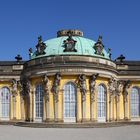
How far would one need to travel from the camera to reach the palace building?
38.4 meters

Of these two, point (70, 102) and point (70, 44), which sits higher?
point (70, 44)

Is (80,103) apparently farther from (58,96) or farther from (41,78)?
(41,78)

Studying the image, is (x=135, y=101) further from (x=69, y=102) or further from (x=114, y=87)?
(x=69, y=102)

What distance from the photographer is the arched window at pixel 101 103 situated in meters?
39.9

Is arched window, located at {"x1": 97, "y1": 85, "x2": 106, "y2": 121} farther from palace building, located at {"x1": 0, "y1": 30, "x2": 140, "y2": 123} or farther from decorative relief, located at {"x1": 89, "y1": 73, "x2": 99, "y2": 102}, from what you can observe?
decorative relief, located at {"x1": 89, "y1": 73, "x2": 99, "y2": 102}

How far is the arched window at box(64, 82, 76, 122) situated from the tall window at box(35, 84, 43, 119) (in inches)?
118

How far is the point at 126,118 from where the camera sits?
45.6 metres

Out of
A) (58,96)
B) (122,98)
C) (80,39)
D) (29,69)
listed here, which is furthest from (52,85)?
(122,98)

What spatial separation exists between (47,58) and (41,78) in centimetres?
238

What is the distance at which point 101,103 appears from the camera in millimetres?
40125

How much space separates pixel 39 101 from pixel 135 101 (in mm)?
13699

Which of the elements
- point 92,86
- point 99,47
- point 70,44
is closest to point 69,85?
point 92,86

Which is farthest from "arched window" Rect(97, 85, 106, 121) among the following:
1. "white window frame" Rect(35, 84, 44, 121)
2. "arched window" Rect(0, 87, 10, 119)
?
"arched window" Rect(0, 87, 10, 119)

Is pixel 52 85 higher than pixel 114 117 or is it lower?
higher
